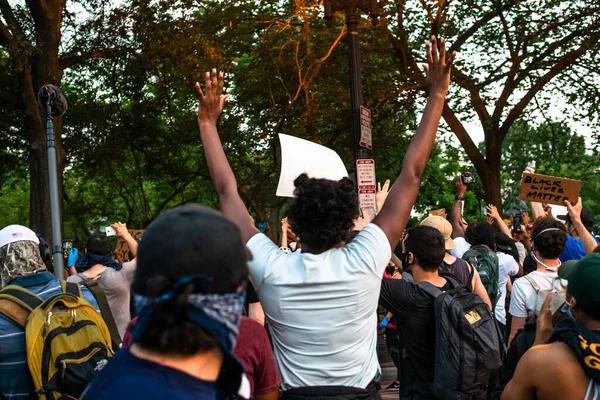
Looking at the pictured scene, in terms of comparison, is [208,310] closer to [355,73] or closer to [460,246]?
[460,246]

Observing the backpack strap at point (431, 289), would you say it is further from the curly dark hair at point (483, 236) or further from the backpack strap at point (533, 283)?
the curly dark hair at point (483, 236)

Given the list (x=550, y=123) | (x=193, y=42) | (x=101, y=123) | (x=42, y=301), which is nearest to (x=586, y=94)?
(x=550, y=123)

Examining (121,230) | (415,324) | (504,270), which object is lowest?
(504,270)

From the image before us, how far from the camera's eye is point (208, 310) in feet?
5.40

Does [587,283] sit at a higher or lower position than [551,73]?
lower

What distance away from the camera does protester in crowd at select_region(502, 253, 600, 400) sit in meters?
2.73

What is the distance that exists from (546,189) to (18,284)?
6317mm

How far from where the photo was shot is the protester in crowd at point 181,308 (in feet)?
5.29

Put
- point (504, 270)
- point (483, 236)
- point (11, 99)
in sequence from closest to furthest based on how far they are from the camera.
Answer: point (483, 236)
point (504, 270)
point (11, 99)

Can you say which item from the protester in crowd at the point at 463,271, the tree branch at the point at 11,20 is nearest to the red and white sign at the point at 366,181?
the protester in crowd at the point at 463,271

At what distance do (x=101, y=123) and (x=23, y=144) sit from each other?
237 cm

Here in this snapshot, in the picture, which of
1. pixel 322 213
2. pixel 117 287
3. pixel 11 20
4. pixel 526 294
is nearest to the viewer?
pixel 322 213

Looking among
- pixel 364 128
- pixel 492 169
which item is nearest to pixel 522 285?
pixel 364 128

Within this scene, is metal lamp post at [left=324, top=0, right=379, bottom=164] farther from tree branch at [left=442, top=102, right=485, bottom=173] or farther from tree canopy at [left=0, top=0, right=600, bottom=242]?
tree branch at [left=442, top=102, right=485, bottom=173]
